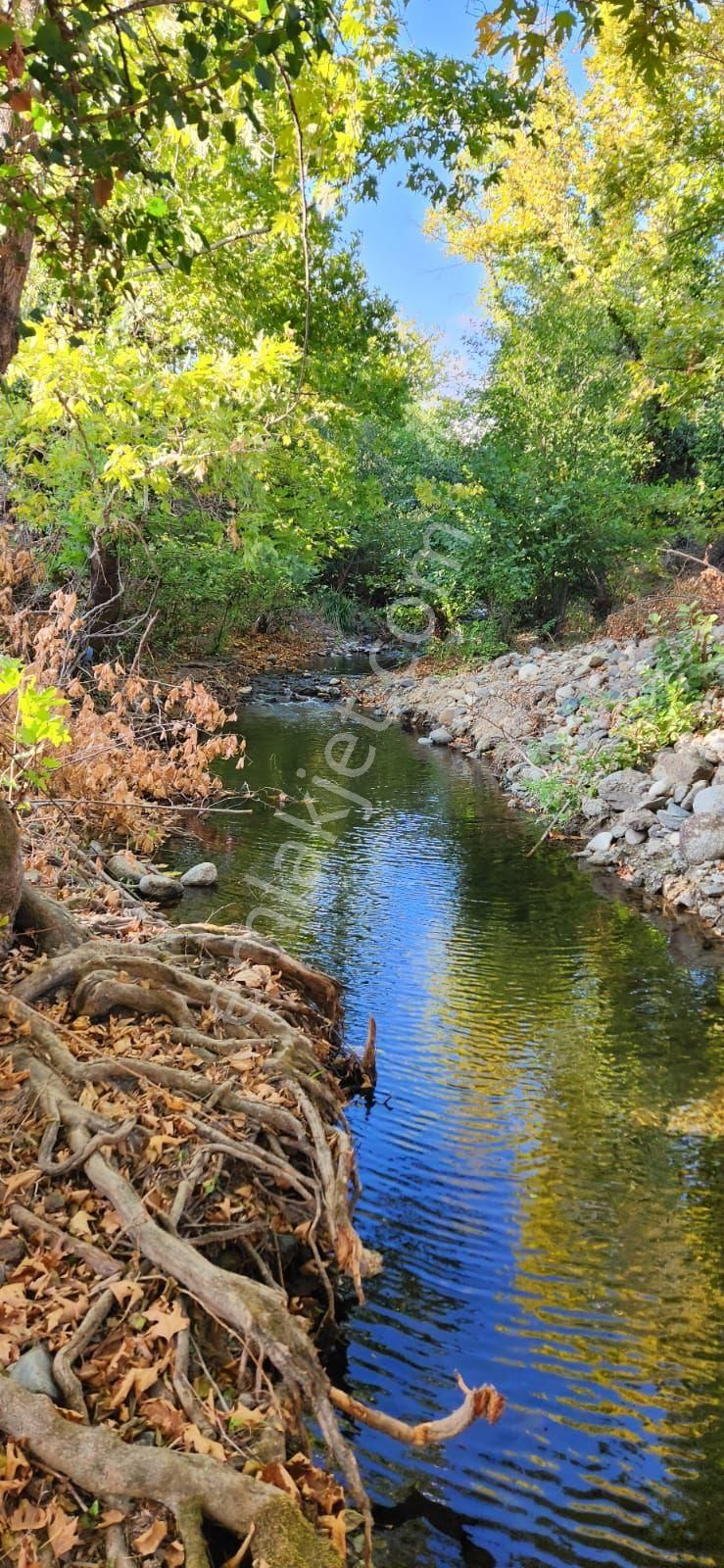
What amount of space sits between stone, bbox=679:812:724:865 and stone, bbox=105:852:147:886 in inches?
193

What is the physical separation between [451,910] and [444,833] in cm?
255

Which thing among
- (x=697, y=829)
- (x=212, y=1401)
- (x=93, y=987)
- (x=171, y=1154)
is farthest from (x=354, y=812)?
(x=212, y=1401)

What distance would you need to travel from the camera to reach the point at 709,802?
902cm

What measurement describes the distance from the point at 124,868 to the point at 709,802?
534cm

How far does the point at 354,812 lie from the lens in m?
11.6

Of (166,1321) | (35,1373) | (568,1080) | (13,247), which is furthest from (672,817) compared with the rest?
(35,1373)

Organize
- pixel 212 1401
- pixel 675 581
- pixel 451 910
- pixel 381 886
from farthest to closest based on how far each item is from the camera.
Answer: pixel 675 581 < pixel 381 886 < pixel 451 910 < pixel 212 1401

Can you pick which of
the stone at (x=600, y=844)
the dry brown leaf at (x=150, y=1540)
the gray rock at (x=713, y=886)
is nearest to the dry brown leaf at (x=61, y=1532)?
the dry brown leaf at (x=150, y=1540)

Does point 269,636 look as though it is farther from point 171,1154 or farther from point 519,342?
point 171,1154

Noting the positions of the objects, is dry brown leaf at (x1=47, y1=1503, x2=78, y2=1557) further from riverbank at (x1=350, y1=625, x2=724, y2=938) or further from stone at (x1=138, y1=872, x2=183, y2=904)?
riverbank at (x1=350, y1=625, x2=724, y2=938)

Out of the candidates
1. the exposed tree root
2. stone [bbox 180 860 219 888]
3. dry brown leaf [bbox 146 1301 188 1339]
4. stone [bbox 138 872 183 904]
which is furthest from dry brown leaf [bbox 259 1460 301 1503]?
stone [bbox 180 860 219 888]

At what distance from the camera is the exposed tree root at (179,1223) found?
2.33 metres

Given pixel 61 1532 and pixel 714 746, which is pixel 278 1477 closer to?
pixel 61 1532

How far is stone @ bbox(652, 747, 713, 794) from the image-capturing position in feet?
32.1
